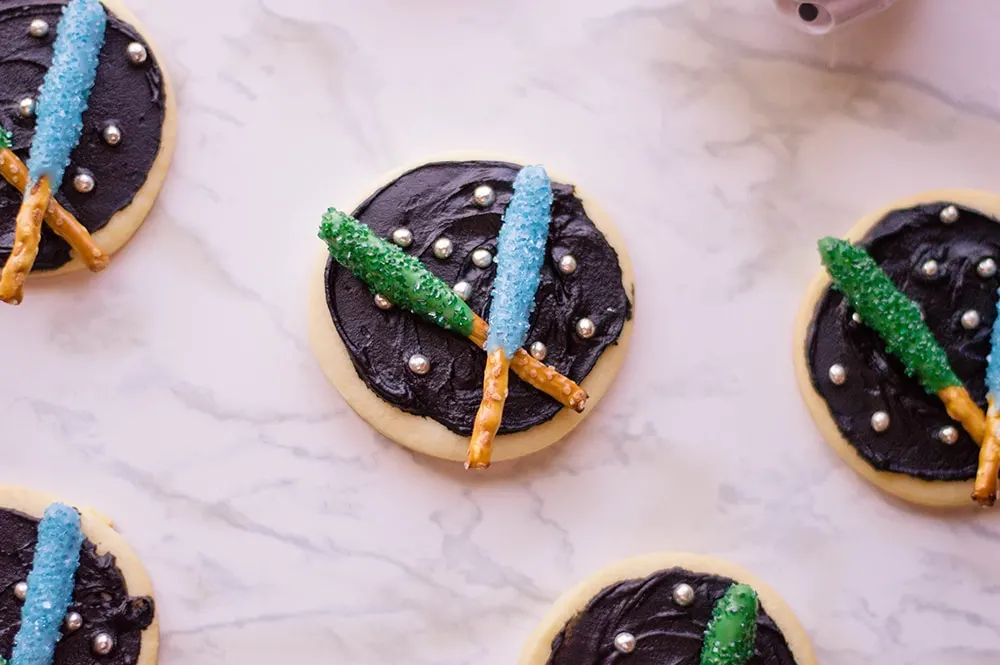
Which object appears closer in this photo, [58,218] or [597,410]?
[58,218]

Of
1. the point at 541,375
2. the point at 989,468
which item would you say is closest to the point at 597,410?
the point at 541,375

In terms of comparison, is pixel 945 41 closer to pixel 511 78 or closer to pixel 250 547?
pixel 511 78

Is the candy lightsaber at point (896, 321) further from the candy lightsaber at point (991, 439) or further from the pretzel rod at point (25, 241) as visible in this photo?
the pretzel rod at point (25, 241)

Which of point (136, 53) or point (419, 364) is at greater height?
point (136, 53)

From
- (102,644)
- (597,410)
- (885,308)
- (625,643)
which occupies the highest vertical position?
(885,308)

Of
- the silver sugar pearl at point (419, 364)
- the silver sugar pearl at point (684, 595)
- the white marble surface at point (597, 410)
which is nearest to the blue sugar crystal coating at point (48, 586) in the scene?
the white marble surface at point (597, 410)

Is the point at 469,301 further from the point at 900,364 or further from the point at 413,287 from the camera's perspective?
the point at 900,364
